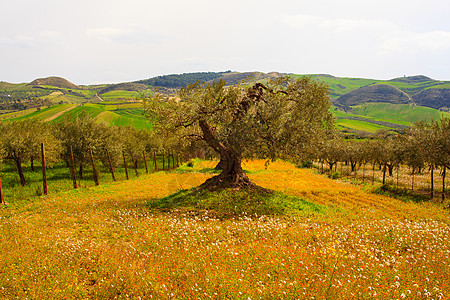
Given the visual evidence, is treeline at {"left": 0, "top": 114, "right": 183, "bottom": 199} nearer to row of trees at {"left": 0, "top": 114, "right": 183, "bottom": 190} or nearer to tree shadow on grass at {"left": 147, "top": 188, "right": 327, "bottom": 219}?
row of trees at {"left": 0, "top": 114, "right": 183, "bottom": 190}

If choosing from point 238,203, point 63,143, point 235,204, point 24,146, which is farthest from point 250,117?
point 63,143

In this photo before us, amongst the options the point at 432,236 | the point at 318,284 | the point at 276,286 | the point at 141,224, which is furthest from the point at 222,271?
the point at 432,236

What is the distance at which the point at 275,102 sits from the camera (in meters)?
19.5

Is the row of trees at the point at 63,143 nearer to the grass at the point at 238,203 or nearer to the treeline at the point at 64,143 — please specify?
the treeline at the point at 64,143

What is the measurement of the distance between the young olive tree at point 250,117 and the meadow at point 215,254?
514 cm

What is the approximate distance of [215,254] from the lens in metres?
9.68

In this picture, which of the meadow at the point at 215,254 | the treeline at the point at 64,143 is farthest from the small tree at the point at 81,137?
the meadow at the point at 215,254

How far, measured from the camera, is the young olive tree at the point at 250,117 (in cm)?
1930

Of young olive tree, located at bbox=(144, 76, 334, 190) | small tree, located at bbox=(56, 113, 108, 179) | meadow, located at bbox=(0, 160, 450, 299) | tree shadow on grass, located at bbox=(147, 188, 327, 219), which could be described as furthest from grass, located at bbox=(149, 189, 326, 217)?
small tree, located at bbox=(56, 113, 108, 179)

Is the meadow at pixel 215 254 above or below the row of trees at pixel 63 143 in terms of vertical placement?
below

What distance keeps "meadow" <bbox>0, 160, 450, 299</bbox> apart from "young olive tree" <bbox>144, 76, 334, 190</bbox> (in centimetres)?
514

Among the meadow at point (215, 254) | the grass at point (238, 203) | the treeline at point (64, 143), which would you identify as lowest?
the grass at point (238, 203)

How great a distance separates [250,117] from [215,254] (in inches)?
491

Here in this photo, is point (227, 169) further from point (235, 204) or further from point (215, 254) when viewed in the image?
point (215, 254)
